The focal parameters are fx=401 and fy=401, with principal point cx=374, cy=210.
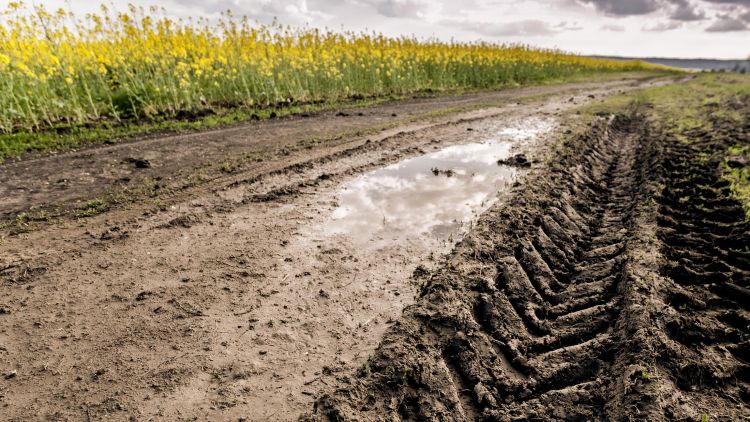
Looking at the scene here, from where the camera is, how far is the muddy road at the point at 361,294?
2.33 meters

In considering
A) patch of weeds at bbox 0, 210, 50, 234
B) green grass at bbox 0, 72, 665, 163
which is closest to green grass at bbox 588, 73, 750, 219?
green grass at bbox 0, 72, 665, 163

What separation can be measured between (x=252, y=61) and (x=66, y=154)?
21.9ft

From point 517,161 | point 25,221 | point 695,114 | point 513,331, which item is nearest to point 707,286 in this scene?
point 513,331

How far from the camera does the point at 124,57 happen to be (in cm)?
1066

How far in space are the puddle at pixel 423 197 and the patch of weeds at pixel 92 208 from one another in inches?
109

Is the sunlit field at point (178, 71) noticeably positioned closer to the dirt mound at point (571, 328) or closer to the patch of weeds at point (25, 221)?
the patch of weeds at point (25, 221)

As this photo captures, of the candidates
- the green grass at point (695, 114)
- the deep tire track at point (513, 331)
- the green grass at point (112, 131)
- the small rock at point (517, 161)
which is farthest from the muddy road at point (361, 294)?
the green grass at point (112, 131)

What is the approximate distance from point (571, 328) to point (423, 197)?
2.85 metres

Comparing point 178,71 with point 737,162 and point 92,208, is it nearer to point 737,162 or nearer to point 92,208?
point 92,208

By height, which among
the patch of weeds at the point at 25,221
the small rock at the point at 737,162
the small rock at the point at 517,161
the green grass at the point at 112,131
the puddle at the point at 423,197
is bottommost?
the puddle at the point at 423,197

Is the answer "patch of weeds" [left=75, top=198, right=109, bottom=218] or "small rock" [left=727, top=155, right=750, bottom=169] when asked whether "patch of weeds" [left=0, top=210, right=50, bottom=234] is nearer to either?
"patch of weeds" [left=75, top=198, right=109, bottom=218]

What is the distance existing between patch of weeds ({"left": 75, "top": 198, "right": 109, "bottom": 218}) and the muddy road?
0.03m

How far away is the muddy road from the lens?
2334 millimetres

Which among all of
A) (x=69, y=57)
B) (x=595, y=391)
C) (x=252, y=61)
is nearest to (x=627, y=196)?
(x=595, y=391)
